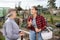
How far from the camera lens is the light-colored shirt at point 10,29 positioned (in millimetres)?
1980

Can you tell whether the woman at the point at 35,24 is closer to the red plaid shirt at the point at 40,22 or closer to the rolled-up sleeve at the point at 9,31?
the red plaid shirt at the point at 40,22

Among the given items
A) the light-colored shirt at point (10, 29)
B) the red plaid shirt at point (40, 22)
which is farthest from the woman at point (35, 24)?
the light-colored shirt at point (10, 29)

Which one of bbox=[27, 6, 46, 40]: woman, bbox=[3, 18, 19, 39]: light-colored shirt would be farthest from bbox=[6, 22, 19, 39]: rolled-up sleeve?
bbox=[27, 6, 46, 40]: woman

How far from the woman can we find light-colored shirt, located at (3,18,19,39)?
165 mm

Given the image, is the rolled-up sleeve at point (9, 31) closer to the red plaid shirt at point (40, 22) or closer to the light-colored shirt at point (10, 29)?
the light-colored shirt at point (10, 29)

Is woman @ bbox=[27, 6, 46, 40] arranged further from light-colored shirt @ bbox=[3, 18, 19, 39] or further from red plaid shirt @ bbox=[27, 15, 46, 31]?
light-colored shirt @ bbox=[3, 18, 19, 39]

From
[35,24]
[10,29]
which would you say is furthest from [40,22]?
[10,29]

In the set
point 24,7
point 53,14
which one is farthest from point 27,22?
point 53,14

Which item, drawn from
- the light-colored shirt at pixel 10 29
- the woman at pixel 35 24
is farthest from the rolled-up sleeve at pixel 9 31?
the woman at pixel 35 24

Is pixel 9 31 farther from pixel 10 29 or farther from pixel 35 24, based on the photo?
pixel 35 24

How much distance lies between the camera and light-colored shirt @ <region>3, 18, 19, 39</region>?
1980 millimetres

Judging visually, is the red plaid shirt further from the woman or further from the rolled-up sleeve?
the rolled-up sleeve

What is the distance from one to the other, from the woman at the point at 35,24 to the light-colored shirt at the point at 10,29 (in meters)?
0.16

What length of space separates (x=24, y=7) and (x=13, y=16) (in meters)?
0.19
